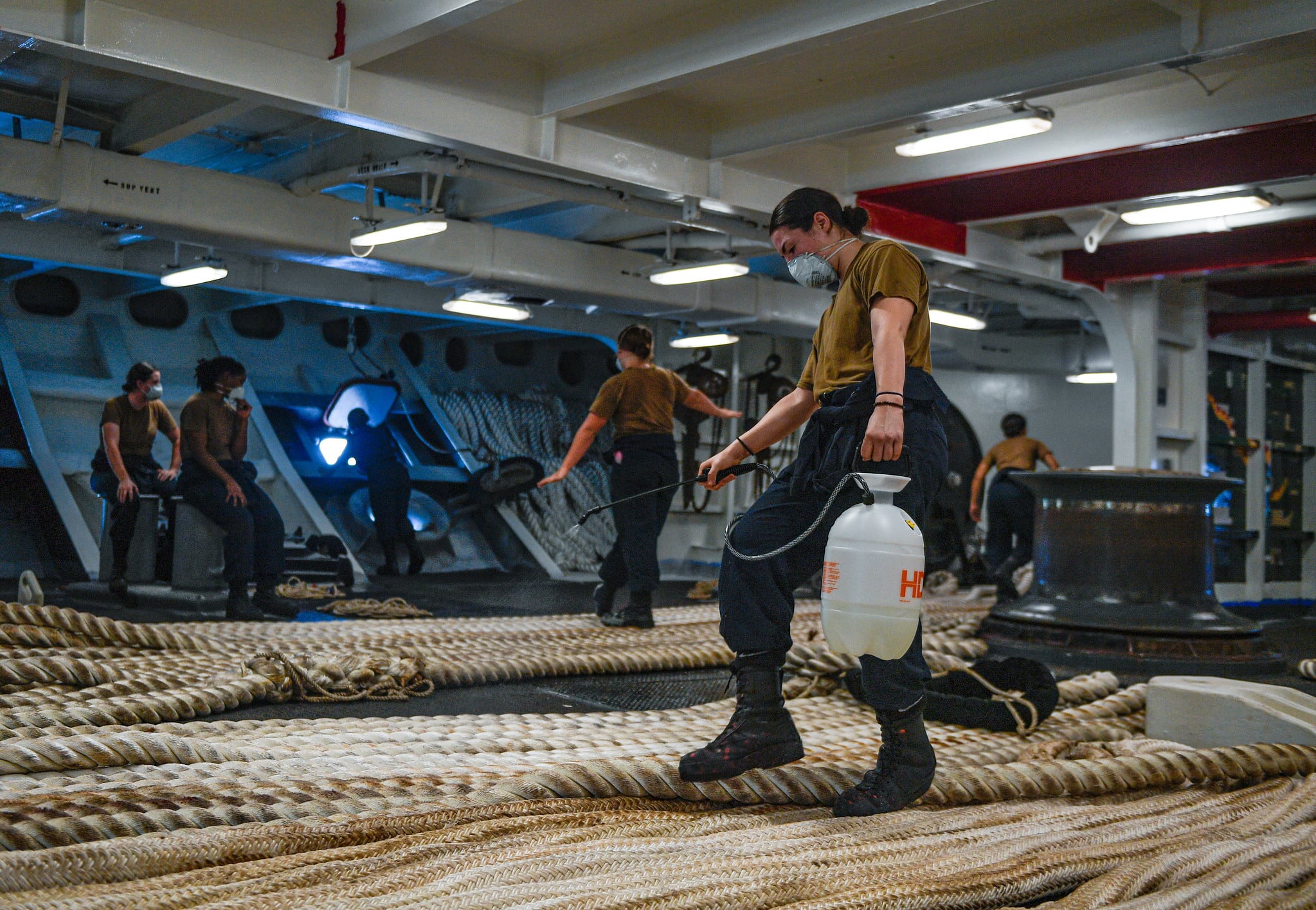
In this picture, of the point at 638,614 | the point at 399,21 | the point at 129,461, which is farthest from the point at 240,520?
the point at 399,21

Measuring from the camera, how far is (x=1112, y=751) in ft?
11.8

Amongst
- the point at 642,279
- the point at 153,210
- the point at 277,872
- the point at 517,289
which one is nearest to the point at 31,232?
the point at 153,210

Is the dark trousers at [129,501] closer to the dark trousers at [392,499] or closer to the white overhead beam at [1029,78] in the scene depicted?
the dark trousers at [392,499]

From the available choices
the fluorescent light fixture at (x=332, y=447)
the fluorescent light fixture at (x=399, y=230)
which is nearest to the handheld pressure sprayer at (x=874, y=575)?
the fluorescent light fixture at (x=399, y=230)

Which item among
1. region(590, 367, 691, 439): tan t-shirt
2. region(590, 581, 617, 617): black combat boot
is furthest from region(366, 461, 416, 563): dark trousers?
region(590, 367, 691, 439): tan t-shirt

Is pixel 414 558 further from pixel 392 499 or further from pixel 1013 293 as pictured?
pixel 1013 293

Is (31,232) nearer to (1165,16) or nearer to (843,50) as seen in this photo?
(843,50)

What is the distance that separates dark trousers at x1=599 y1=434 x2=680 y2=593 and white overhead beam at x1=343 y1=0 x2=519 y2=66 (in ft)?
8.51

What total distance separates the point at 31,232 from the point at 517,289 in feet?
13.0

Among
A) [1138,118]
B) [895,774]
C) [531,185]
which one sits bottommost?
[895,774]

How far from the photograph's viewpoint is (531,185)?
307 inches

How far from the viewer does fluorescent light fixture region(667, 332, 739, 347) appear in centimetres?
1220

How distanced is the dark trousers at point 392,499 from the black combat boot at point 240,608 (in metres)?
5.45

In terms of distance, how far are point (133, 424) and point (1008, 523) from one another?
23.3ft
